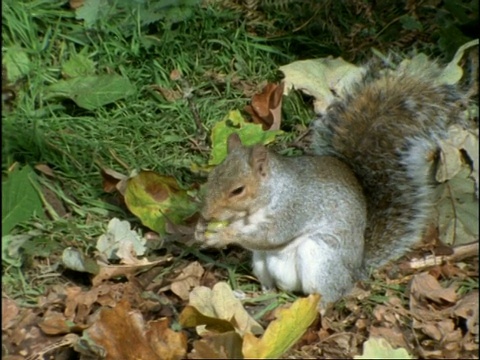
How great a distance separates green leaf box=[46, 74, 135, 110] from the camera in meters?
3.24

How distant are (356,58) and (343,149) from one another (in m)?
0.63

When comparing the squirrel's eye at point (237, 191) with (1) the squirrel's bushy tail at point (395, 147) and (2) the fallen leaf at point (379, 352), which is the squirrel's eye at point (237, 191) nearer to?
(1) the squirrel's bushy tail at point (395, 147)

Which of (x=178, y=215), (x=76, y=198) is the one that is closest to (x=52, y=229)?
(x=76, y=198)

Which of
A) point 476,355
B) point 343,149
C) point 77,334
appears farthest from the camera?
point 343,149

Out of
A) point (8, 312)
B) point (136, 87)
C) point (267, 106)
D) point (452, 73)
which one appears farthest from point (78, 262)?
point (452, 73)

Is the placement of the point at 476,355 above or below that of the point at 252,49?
below

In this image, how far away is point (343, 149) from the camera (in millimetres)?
2938

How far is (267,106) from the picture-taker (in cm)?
332

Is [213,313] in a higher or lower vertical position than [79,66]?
lower

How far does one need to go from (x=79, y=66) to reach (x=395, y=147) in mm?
1044

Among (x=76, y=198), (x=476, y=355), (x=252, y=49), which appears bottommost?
(x=476, y=355)

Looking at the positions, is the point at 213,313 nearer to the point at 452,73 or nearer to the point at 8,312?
the point at 8,312

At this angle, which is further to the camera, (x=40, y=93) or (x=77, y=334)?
(x=40, y=93)

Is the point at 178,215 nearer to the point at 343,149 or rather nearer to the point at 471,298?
the point at 343,149
